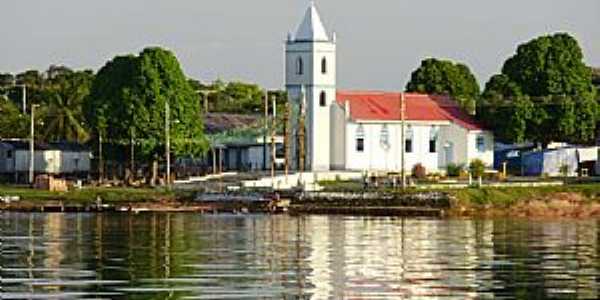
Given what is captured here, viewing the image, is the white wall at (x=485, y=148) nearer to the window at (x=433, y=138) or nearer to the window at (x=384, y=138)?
the window at (x=433, y=138)

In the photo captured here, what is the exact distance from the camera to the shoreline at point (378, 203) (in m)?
97.8

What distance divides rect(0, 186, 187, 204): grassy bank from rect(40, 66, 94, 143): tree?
27.5 metres

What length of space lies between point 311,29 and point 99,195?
25.5 meters

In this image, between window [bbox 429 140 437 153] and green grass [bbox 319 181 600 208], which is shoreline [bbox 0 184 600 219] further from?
window [bbox 429 140 437 153]

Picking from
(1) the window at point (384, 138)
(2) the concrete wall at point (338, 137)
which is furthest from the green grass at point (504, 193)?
(1) the window at point (384, 138)

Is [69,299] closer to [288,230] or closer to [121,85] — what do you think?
[288,230]

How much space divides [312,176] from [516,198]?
17.1 metres

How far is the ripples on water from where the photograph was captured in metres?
42.8

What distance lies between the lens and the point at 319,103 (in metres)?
122

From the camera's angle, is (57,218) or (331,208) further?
(331,208)

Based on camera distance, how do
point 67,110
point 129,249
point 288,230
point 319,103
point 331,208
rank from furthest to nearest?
point 67,110 → point 319,103 → point 331,208 → point 288,230 → point 129,249

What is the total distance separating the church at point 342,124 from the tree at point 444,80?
11079mm

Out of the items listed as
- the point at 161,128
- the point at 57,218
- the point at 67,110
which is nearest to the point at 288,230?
the point at 57,218

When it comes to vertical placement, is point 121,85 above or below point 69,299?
above
